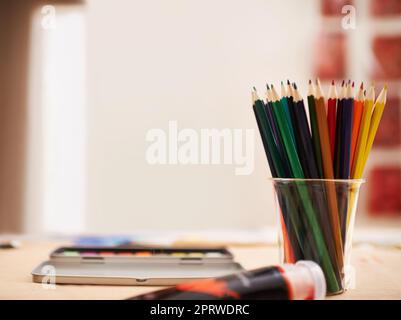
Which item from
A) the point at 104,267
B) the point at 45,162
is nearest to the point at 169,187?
the point at 45,162

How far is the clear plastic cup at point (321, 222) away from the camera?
1.03 ft

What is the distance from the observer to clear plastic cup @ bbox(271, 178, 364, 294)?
31cm

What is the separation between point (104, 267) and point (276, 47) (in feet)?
2.50

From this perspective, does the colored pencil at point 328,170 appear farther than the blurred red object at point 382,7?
No

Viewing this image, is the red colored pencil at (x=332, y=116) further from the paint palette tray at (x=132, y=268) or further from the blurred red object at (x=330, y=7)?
the blurred red object at (x=330, y=7)

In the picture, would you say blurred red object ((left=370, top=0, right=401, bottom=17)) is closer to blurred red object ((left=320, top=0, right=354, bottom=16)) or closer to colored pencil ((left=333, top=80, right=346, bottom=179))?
blurred red object ((left=320, top=0, right=354, bottom=16))

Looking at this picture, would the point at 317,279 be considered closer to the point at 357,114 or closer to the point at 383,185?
the point at 357,114

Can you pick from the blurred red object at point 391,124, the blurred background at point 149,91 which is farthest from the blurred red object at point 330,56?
the blurred red object at point 391,124

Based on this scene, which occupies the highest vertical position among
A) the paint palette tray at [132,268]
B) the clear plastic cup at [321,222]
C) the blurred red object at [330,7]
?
the blurred red object at [330,7]

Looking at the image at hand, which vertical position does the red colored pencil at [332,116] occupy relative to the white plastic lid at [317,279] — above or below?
above

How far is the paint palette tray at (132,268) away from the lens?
336 millimetres

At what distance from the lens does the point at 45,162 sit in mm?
1020
